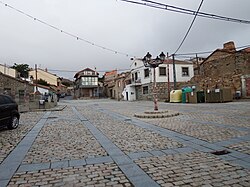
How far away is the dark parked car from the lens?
28.4 ft

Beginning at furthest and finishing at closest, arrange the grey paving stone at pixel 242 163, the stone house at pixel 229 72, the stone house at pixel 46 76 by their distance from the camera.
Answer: the stone house at pixel 46 76
the stone house at pixel 229 72
the grey paving stone at pixel 242 163

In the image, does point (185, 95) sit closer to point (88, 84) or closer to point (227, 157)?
point (227, 157)

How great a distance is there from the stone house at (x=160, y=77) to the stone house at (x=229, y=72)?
13.3 ft

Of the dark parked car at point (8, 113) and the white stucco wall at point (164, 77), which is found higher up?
the white stucco wall at point (164, 77)

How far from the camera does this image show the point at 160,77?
1435 inches

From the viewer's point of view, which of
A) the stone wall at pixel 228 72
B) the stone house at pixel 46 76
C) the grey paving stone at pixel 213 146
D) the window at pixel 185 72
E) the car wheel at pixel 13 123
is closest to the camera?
the grey paving stone at pixel 213 146

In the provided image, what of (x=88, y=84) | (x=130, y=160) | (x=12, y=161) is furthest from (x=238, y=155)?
(x=88, y=84)

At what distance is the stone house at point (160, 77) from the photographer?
120 ft

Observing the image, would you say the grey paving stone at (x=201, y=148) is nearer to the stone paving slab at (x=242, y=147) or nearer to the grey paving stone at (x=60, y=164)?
the stone paving slab at (x=242, y=147)

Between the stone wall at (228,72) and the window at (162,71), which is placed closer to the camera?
the stone wall at (228,72)

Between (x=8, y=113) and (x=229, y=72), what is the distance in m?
27.3

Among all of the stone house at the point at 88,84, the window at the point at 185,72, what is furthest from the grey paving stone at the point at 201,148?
the stone house at the point at 88,84

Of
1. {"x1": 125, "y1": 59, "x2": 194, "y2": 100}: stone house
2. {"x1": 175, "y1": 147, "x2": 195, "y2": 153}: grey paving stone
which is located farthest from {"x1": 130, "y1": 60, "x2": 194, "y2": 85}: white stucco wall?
{"x1": 175, "y1": 147, "x2": 195, "y2": 153}: grey paving stone

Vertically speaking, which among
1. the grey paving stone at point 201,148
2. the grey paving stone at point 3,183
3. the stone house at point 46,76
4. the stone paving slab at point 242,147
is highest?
the stone house at point 46,76
